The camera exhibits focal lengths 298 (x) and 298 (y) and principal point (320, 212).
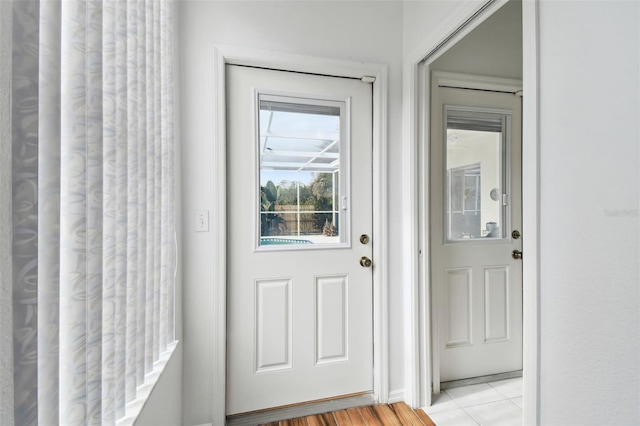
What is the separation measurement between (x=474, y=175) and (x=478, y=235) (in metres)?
0.41

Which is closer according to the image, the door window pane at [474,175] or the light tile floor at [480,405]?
the light tile floor at [480,405]

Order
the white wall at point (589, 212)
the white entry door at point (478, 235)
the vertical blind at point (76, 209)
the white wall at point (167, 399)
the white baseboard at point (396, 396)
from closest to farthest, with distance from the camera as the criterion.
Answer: the vertical blind at point (76, 209), the white wall at point (589, 212), the white wall at point (167, 399), the white baseboard at point (396, 396), the white entry door at point (478, 235)

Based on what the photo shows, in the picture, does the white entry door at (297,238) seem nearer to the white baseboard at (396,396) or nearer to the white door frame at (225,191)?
the white door frame at (225,191)

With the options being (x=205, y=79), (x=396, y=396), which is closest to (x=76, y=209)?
(x=205, y=79)

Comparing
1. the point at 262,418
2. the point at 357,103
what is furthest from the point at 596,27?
the point at 262,418

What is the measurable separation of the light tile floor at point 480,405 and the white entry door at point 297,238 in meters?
0.44

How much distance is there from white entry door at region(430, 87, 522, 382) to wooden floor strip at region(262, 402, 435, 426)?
1.29 feet

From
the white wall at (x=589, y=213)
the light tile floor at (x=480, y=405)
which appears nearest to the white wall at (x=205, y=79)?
the white wall at (x=589, y=213)

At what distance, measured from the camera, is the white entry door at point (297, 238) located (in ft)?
5.40

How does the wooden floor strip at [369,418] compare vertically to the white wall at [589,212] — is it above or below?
below

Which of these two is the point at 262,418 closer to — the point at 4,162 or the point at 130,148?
the point at 130,148

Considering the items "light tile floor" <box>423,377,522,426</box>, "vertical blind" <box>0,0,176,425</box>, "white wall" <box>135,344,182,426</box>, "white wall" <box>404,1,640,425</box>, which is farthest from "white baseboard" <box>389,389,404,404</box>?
"vertical blind" <box>0,0,176,425</box>

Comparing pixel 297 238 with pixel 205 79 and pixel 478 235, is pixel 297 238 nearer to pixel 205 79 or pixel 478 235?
pixel 205 79

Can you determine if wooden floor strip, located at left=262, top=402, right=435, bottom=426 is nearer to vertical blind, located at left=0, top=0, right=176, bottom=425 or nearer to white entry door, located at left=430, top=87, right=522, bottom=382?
white entry door, located at left=430, top=87, right=522, bottom=382
